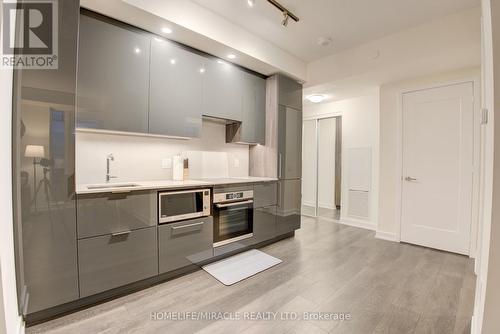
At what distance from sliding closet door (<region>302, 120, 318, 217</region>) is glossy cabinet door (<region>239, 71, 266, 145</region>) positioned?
2.02 metres

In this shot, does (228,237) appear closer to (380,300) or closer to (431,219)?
(380,300)

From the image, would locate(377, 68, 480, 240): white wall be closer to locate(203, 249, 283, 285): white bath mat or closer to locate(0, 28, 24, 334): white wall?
locate(203, 249, 283, 285): white bath mat

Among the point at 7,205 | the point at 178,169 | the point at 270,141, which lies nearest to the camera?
the point at 7,205

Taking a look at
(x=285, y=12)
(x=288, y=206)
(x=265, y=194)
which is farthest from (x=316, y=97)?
(x=265, y=194)

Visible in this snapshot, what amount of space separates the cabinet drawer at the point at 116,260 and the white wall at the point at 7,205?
1.23 ft

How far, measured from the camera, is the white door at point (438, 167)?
2785 millimetres

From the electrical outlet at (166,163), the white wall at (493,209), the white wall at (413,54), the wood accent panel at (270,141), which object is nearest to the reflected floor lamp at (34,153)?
the electrical outlet at (166,163)

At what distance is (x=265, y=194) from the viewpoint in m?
3.01

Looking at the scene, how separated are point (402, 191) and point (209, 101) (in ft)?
10.1

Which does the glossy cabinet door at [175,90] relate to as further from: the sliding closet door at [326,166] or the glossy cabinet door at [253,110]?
the sliding closet door at [326,166]

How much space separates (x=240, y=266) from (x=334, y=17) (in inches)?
118

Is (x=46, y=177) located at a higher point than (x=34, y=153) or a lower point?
lower

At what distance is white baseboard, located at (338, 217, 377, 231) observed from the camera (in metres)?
3.93

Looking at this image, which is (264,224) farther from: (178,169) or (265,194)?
(178,169)
